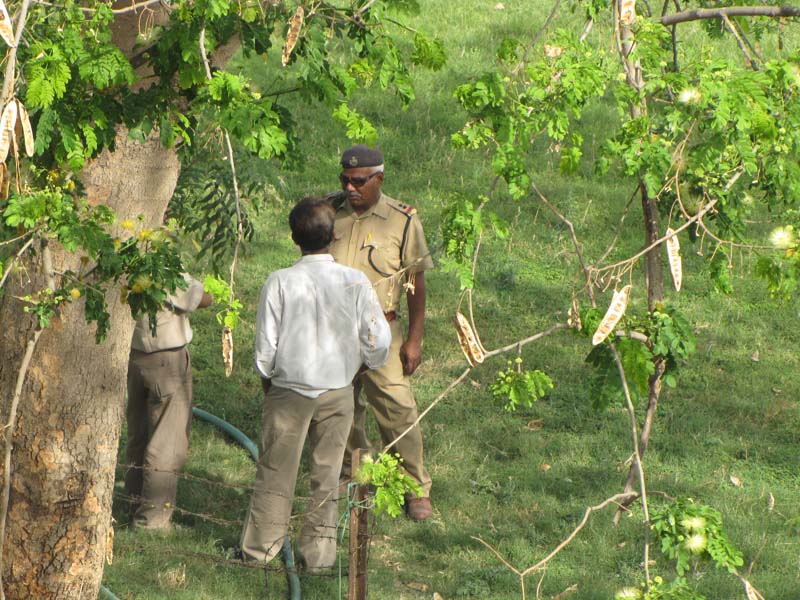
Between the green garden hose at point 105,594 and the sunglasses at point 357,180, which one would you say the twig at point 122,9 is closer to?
the sunglasses at point 357,180

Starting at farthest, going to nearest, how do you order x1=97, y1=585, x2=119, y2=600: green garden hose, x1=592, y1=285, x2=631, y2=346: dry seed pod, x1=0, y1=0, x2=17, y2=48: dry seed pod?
x1=97, y1=585, x2=119, y2=600: green garden hose → x1=592, y1=285, x2=631, y2=346: dry seed pod → x1=0, y1=0, x2=17, y2=48: dry seed pod

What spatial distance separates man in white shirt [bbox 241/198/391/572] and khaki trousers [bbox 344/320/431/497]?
2.20 feet

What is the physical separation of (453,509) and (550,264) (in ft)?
15.4

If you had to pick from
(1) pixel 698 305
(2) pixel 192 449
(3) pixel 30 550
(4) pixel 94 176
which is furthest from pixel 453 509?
(1) pixel 698 305

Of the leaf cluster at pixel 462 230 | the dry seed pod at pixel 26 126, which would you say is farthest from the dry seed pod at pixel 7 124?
the leaf cluster at pixel 462 230

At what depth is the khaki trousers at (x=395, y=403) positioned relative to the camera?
7672 mm

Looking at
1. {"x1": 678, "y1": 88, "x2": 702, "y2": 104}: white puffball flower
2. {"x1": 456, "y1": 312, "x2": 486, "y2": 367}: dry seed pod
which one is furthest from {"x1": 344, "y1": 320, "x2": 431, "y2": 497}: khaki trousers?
{"x1": 678, "y1": 88, "x2": 702, "y2": 104}: white puffball flower

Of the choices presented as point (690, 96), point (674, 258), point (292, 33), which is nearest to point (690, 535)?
point (674, 258)

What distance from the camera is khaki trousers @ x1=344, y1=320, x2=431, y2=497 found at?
25.2 feet

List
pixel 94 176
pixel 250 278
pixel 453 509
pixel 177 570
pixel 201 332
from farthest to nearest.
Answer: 1. pixel 250 278
2. pixel 201 332
3. pixel 453 509
4. pixel 177 570
5. pixel 94 176

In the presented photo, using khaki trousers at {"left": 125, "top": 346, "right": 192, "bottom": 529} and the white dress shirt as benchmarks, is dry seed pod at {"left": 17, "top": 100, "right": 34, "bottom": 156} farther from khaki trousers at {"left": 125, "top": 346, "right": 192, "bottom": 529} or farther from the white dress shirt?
khaki trousers at {"left": 125, "top": 346, "right": 192, "bottom": 529}

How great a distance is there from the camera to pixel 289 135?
5270mm

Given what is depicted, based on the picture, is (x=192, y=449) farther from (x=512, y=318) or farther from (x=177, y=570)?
(x=512, y=318)

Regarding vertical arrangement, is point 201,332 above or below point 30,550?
below
